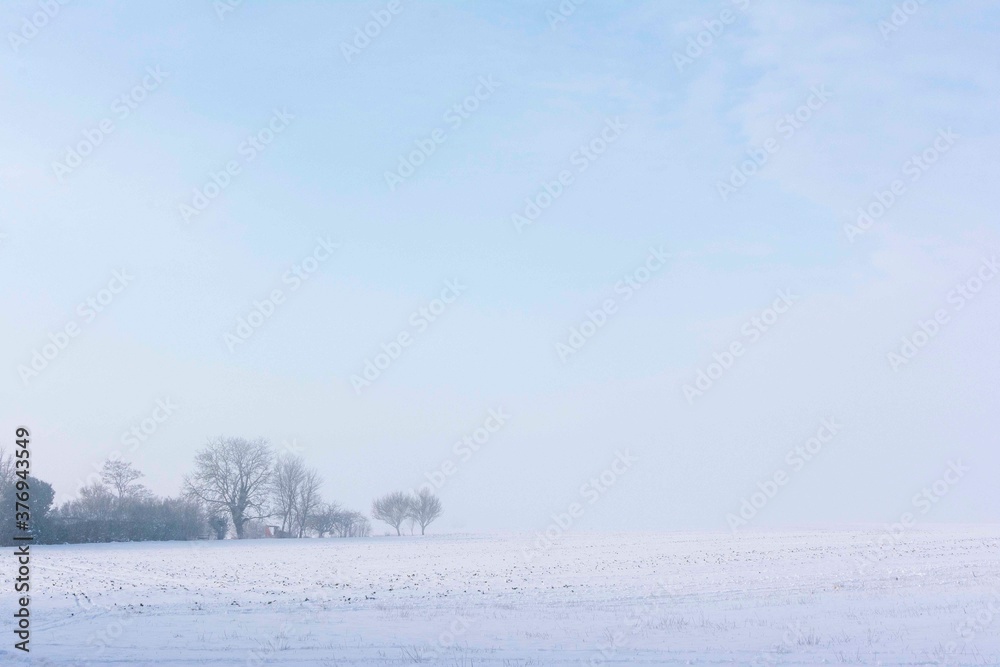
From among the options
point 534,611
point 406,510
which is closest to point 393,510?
point 406,510

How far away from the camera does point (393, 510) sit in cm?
11419

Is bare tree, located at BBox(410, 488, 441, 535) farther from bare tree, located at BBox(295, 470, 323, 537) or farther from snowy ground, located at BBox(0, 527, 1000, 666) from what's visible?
snowy ground, located at BBox(0, 527, 1000, 666)

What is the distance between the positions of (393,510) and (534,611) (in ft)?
315

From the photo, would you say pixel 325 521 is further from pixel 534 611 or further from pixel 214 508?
pixel 534 611

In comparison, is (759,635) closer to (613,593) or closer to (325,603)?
(613,593)

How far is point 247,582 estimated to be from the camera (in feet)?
100

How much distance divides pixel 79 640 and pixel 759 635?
13.3m

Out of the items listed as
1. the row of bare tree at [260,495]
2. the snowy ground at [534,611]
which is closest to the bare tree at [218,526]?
the row of bare tree at [260,495]

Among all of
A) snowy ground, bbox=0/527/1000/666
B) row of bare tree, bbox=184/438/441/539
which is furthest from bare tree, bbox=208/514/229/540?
snowy ground, bbox=0/527/1000/666

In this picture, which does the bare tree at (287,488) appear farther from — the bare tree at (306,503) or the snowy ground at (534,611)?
the snowy ground at (534,611)

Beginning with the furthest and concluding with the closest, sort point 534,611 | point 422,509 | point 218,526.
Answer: point 422,509 → point 218,526 → point 534,611

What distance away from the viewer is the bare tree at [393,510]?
113688 millimetres

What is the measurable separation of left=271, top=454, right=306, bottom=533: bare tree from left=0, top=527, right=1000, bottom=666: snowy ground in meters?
56.5

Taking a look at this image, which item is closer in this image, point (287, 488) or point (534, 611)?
point (534, 611)
